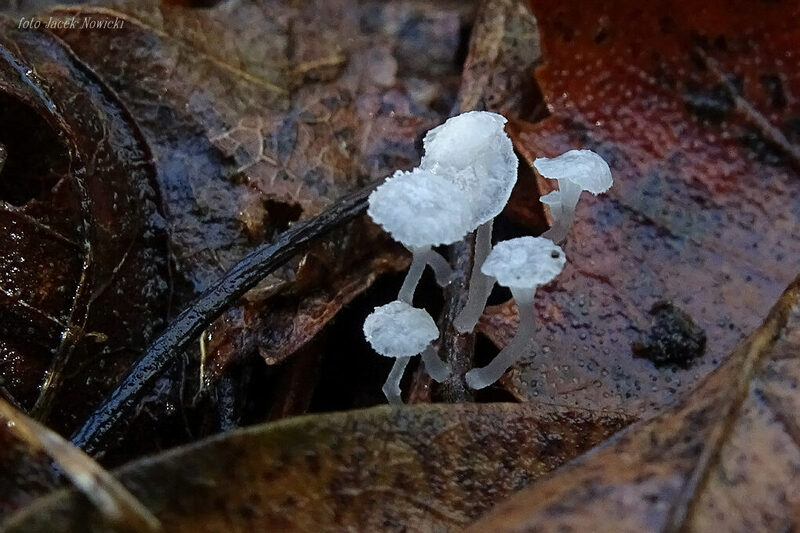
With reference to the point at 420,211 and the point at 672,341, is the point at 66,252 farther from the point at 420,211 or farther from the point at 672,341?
the point at 672,341

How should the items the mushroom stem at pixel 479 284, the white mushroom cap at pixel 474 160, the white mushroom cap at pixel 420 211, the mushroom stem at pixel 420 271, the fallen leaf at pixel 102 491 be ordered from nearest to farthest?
the fallen leaf at pixel 102 491 → the white mushroom cap at pixel 420 211 → the white mushroom cap at pixel 474 160 → the mushroom stem at pixel 420 271 → the mushroom stem at pixel 479 284

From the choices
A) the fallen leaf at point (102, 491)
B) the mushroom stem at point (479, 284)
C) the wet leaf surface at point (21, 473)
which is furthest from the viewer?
the mushroom stem at point (479, 284)

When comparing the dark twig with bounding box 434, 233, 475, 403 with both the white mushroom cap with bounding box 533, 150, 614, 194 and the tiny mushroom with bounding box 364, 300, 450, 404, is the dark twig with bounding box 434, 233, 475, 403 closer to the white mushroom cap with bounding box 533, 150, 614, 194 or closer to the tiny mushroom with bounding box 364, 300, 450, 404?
the tiny mushroom with bounding box 364, 300, 450, 404

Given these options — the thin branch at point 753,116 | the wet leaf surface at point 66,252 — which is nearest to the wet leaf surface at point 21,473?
the wet leaf surface at point 66,252

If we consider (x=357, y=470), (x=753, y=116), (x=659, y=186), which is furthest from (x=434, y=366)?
(x=753, y=116)

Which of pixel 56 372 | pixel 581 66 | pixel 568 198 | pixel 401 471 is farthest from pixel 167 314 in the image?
pixel 581 66

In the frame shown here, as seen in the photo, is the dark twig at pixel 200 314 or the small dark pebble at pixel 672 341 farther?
the small dark pebble at pixel 672 341

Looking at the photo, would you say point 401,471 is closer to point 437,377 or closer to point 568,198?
point 437,377

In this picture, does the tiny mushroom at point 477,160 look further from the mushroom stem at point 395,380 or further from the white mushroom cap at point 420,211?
the mushroom stem at point 395,380
